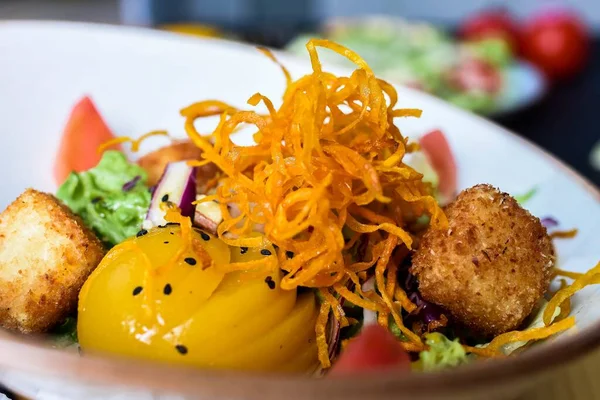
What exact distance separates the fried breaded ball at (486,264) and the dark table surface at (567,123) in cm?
232

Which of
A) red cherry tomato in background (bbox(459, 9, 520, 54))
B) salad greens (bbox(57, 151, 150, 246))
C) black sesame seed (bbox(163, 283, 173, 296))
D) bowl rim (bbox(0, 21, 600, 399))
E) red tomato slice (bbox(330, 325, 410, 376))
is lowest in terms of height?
red cherry tomato in background (bbox(459, 9, 520, 54))

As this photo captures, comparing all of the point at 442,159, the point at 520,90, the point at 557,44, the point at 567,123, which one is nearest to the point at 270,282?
the point at 442,159

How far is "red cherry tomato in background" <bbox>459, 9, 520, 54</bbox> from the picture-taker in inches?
201

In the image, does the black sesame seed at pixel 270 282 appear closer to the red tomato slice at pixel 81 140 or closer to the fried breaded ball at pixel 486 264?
the fried breaded ball at pixel 486 264

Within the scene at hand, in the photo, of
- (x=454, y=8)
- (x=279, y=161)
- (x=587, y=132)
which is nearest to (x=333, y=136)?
(x=279, y=161)

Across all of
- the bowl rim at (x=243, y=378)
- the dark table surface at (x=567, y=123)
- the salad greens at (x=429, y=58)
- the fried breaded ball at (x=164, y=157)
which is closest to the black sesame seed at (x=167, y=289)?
the bowl rim at (x=243, y=378)

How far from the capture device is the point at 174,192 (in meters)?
1.62

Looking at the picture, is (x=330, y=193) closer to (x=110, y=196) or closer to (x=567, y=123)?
(x=110, y=196)

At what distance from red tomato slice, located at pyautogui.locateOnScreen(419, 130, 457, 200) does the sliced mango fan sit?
0.54 meters

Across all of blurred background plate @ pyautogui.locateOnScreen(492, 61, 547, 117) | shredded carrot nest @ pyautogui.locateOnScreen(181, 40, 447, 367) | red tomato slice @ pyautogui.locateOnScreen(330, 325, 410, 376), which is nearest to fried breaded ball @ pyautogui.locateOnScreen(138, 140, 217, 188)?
shredded carrot nest @ pyautogui.locateOnScreen(181, 40, 447, 367)

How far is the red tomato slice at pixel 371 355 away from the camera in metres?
0.95

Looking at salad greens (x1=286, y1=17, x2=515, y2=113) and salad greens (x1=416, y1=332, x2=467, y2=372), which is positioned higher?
salad greens (x1=416, y1=332, x2=467, y2=372)

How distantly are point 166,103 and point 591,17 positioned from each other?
17.5ft

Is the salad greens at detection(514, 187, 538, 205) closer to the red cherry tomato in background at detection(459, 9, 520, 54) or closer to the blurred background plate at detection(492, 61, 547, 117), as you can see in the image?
the blurred background plate at detection(492, 61, 547, 117)
